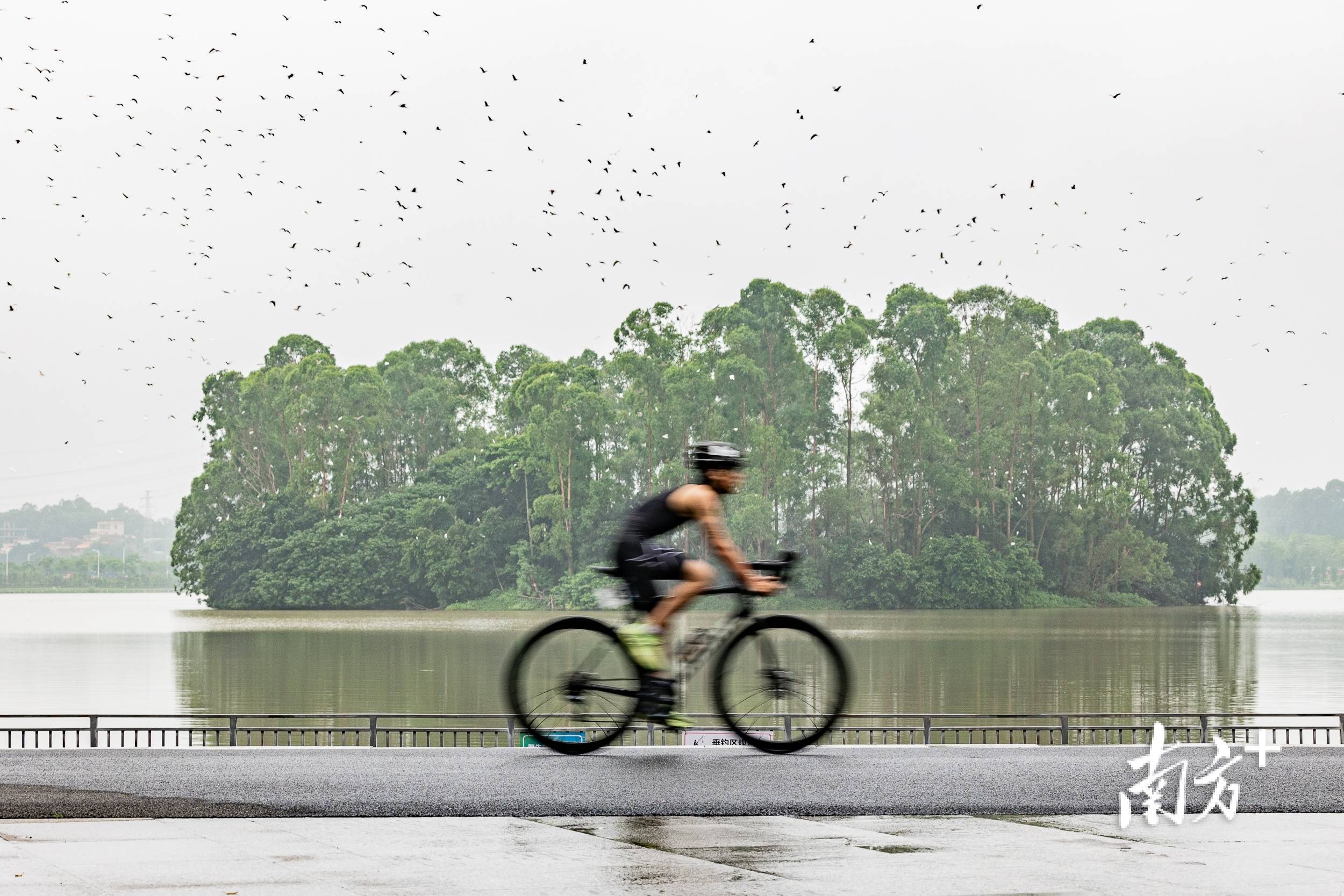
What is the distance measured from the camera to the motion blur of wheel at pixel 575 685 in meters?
9.31

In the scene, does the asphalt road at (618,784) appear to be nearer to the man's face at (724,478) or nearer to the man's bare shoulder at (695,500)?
the man's bare shoulder at (695,500)

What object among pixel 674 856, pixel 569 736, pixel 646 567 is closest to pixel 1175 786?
pixel 646 567

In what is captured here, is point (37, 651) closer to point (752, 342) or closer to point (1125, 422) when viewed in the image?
point (752, 342)

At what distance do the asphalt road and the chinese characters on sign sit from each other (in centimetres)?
5

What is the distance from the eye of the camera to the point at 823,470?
100500mm

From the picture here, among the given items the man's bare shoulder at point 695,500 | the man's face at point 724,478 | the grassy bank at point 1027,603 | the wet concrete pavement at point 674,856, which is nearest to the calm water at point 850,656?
the grassy bank at point 1027,603

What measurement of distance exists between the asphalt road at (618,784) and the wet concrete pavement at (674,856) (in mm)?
229

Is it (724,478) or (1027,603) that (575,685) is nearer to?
(724,478)

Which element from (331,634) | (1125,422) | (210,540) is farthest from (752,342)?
(210,540)

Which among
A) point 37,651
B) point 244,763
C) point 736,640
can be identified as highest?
point 736,640

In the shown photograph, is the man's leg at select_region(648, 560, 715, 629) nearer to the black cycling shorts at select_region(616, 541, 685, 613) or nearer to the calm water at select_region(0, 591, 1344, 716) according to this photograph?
the black cycling shorts at select_region(616, 541, 685, 613)

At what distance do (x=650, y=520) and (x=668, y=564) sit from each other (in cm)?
26

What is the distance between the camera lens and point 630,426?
100875 mm

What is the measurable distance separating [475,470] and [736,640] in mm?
98801
